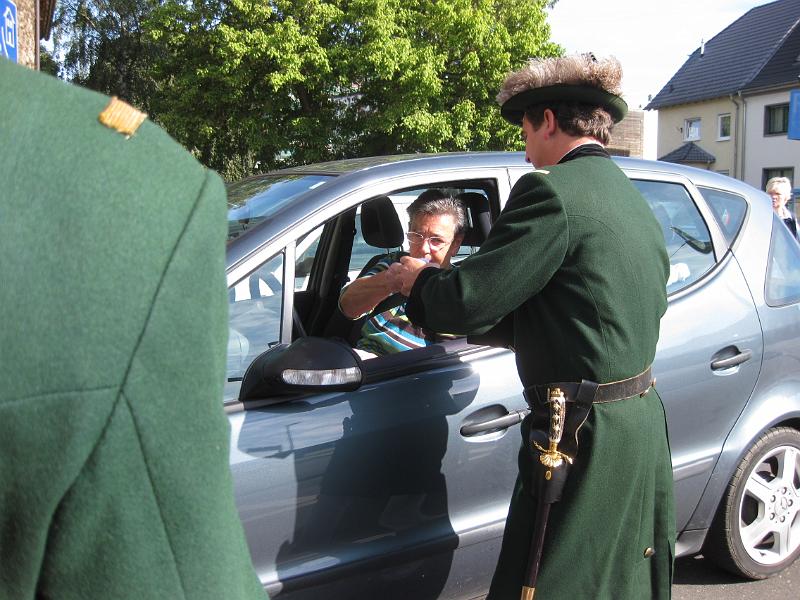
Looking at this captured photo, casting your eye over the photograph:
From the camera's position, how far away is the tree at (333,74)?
20109 millimetres

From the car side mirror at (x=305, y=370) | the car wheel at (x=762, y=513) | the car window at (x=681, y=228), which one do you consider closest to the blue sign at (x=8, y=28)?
the car side mirror at (x=305, y=370)

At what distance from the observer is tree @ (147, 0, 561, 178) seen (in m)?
20.1

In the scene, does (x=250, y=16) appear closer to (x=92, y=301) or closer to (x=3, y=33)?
(x=3, y=33)

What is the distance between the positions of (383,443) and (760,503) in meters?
1.87

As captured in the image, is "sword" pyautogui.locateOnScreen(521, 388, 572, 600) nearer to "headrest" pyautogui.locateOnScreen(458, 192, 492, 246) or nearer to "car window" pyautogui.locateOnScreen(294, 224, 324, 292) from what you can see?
"car window" pyautogui.locateOnScreen(294, 224, 324, 292)

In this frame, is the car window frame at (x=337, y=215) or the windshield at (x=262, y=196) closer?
the car window frame at (x=337, y=215)

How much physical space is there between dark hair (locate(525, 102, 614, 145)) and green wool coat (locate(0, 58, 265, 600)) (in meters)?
1.57

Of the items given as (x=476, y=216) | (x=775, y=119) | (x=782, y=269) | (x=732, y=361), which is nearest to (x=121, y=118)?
(x=476, y=216)

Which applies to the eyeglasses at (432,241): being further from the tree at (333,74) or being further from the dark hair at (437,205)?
the tree at (333,74)

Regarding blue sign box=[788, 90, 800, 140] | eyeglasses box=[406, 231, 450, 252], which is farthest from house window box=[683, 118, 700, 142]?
eyeglasses box=[406, 231, 450, 252]

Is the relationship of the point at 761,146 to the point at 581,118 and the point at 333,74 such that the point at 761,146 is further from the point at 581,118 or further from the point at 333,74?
the point at 581,118

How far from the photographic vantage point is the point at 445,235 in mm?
3102

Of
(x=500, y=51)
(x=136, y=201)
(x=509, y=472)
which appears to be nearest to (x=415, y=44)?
(x=500, y=51)

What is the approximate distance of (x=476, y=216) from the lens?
315 centimetres
